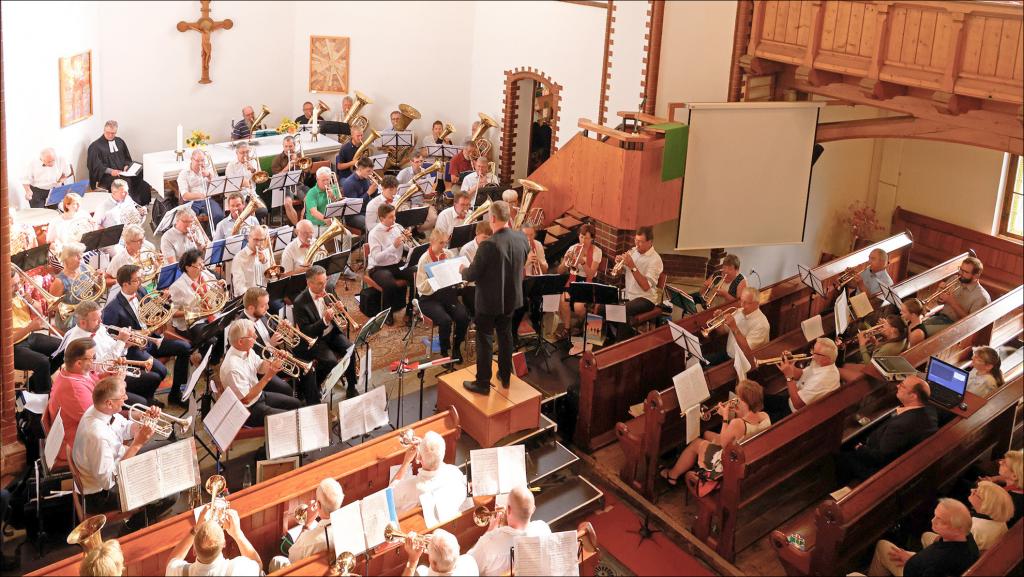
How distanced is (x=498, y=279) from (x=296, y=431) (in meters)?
2.09

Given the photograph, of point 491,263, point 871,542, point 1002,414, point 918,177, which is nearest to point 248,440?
point 491,263

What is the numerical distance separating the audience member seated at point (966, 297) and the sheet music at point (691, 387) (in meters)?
3.86

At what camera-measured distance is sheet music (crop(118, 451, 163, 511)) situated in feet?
21.4

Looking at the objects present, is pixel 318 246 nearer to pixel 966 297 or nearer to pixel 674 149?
pixel 674 149

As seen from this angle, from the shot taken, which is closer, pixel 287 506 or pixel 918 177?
pixel 287 506

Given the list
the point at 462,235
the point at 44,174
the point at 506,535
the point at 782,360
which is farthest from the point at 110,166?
the point at 506,535

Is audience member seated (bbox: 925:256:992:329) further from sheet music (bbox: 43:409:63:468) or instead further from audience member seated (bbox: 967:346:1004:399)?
sheet music (bbox: 43:409:63:468)

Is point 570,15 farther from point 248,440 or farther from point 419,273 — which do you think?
point 248,440

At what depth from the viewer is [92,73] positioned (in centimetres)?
1455

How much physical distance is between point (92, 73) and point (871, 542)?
12.8 m

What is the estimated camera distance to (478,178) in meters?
13.6

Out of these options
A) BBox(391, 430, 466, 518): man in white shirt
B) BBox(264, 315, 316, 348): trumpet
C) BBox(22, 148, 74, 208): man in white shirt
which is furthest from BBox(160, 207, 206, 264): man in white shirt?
BBox(391, 430, 466, 518): man in white shirt

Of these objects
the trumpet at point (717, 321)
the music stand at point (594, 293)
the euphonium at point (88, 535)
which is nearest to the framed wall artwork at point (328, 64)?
the music stand at point (594, 293)

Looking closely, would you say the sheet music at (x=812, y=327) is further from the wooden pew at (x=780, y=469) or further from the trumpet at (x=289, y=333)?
the trumpet at (x=289, y=333)
